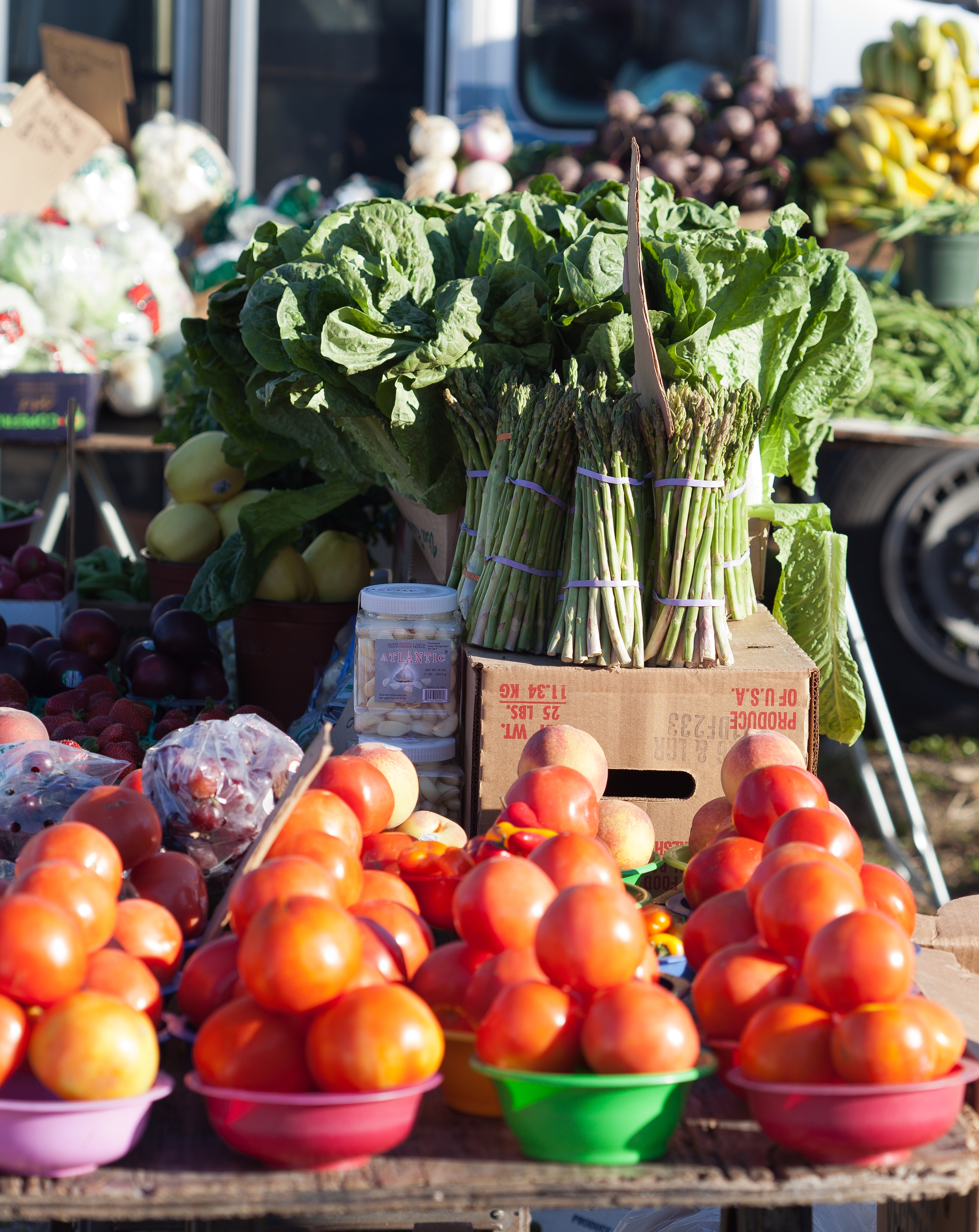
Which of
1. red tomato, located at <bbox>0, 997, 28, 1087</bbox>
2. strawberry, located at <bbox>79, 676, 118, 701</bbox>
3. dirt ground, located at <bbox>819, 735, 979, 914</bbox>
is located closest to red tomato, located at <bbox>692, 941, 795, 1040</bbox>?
red tomato, located at <bbox>0, 997, 28, 1087</bbox>

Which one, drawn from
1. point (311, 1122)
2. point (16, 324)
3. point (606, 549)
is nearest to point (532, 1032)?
point (311, 1122)

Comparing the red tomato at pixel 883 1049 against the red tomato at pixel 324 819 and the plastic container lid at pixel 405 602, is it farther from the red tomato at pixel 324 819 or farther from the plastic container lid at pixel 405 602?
the plastic container lid at pixel 405 602

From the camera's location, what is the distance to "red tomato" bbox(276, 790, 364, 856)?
1518 mm

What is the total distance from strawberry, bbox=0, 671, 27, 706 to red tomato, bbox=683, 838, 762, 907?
163 cm

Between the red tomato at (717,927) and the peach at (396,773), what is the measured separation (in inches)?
21.7

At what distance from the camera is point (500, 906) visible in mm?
1295

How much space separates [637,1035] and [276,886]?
40 cm

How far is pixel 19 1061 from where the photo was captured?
3.83ft

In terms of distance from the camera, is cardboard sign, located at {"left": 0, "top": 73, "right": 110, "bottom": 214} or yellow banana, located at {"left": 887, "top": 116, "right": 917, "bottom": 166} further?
yellow banana, located at {"left": 887, "top": 116, "right": 917, "bottom": 166}

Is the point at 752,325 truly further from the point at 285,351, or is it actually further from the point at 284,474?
the point at 284,474

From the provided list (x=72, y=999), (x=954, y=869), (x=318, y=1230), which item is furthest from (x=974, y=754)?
(x=72, y=999)

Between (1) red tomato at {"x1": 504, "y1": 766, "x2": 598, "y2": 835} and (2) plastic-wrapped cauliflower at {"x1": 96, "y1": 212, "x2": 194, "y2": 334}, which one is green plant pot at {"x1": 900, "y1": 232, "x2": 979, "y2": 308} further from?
(1) red tomato at {"x1": 504, "y1": 766, "x2": 598, "y2": 835}

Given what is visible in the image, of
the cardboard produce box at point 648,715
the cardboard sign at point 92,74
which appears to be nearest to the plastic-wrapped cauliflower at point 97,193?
the cardboard sign at point 92,74

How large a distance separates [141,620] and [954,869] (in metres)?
3.15
